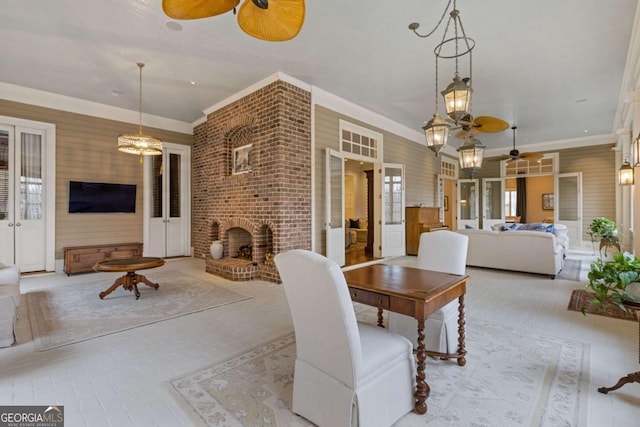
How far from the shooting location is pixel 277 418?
5.75 feet

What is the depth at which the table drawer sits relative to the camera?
1923 millimetres

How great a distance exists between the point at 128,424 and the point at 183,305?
2200mm

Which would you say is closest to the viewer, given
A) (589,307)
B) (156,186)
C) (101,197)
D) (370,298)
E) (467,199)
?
(370,298)

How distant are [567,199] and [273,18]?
415 inches

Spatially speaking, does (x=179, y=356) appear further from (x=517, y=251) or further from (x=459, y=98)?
(x=517, y=251)

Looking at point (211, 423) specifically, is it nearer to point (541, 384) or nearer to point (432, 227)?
point (541, 384)

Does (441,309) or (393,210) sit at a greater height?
(393,210)

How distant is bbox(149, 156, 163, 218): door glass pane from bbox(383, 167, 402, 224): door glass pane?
5.32 meters

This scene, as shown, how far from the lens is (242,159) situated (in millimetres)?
5875

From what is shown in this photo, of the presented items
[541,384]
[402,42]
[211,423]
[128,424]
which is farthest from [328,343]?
[402,42]

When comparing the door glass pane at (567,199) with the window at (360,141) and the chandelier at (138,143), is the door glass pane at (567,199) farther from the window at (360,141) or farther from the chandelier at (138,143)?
the chandelier at (138,143)

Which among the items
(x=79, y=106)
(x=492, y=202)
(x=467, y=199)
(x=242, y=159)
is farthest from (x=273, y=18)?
(x=492, y=202)

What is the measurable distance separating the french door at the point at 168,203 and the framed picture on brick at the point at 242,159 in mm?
2147

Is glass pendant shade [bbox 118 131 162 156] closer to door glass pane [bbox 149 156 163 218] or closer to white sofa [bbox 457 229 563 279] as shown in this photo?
door glass pane [bbox 149 156 163 218]
